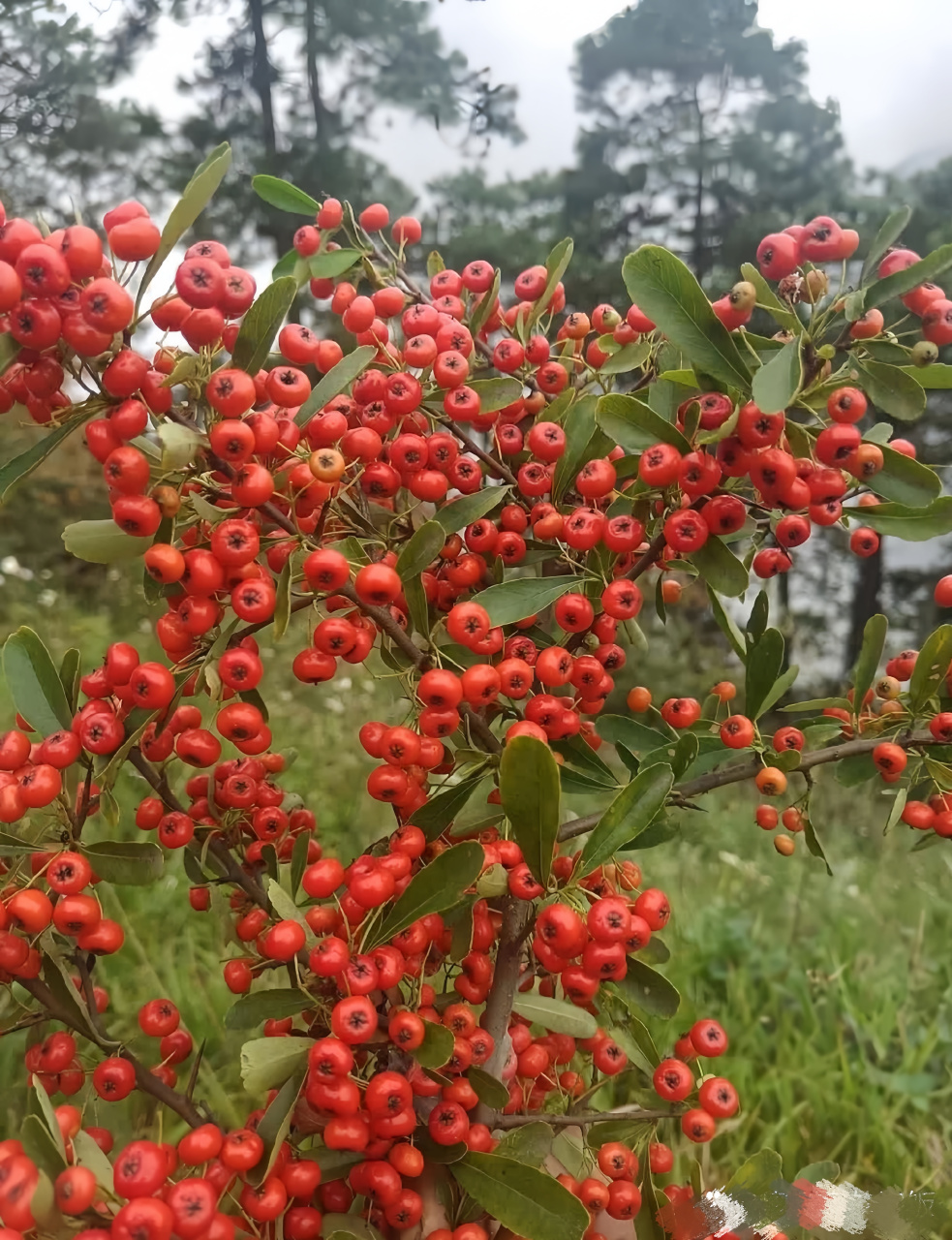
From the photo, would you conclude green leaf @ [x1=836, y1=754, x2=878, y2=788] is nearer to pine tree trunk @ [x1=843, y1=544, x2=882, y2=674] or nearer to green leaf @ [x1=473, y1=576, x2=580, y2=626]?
green leaf @ [x1=473, y1=576, x2=580, y2=626]

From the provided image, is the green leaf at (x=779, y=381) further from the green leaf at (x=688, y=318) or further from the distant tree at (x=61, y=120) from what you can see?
the distant tree at (x=61, y=120)

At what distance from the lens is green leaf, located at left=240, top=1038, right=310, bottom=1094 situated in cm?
63

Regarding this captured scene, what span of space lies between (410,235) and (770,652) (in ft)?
2.11

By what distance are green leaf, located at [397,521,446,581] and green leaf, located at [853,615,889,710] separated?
51 cm

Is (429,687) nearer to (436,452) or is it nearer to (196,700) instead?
(436,452)

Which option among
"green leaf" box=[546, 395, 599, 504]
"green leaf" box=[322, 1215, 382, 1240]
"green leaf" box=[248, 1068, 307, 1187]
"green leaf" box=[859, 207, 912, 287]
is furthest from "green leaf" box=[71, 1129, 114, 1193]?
"green leaf" box=[859, 207, 912, 287]

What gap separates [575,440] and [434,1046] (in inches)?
21.5

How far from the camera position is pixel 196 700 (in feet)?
7.29

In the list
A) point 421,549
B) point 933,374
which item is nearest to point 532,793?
point 421,549

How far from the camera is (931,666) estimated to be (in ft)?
2.64

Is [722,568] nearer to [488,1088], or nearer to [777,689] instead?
[777,689]

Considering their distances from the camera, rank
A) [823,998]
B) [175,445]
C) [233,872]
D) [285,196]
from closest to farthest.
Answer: [175,445], [233,872], [285,196], [823,998]

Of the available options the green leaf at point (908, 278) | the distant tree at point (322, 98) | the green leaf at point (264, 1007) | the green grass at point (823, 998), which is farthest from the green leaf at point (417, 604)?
the distant tree at point (322, 98)

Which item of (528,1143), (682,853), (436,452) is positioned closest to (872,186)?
(682,853)
